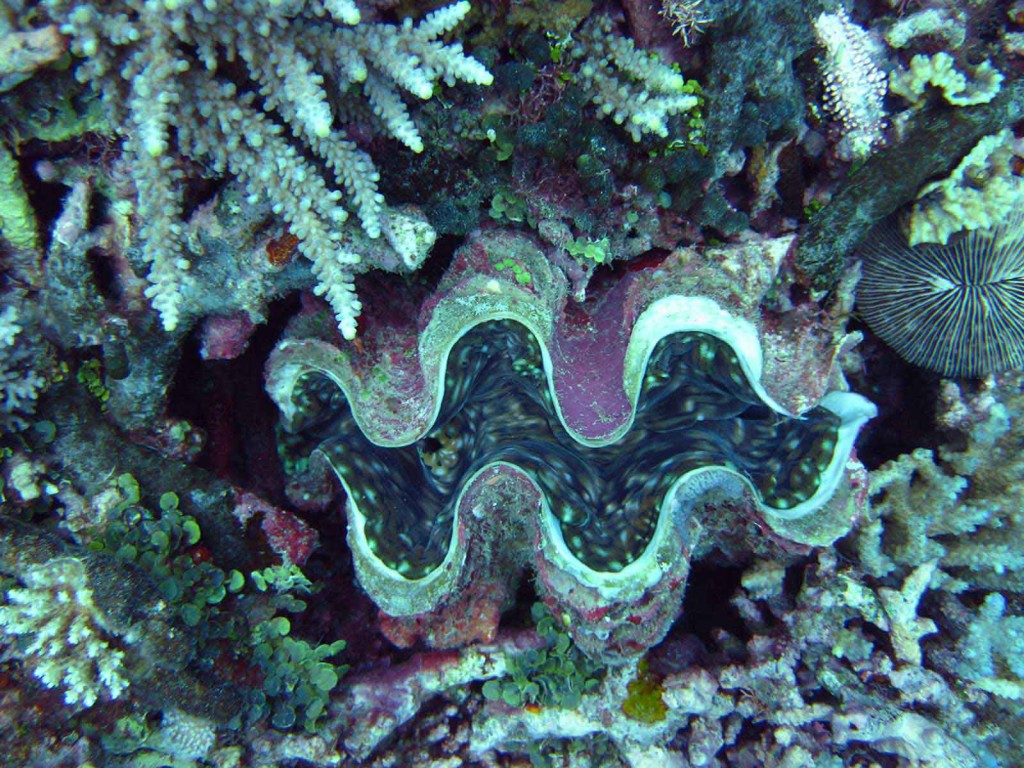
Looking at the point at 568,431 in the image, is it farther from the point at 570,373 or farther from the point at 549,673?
the point at 549,673

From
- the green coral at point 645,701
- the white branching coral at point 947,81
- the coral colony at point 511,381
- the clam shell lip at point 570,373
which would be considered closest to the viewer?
the coral colony at point 511,381

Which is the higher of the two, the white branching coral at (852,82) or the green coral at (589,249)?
A: the white branching coral at (852,82)

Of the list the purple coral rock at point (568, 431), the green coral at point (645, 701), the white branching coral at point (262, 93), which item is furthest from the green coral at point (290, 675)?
the white branching coral at point (262, 93)

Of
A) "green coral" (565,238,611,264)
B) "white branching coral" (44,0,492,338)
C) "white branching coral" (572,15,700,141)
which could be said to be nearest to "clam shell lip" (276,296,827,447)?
"green coral" (565,238,611,264)

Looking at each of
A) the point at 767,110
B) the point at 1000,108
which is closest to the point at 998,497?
the point at 1000,108

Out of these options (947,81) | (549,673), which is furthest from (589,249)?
(549,673)

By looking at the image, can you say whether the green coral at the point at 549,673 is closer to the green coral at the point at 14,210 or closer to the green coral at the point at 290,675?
the green coral at the point at 290,675

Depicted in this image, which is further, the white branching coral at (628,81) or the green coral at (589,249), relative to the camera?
the green coral at (589,249)
